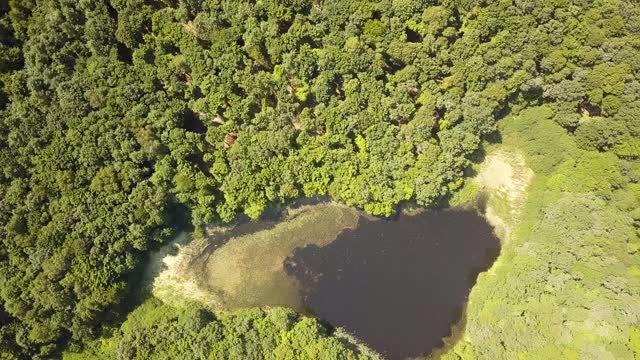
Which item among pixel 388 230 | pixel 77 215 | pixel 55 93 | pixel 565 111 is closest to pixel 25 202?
pixel 77 215

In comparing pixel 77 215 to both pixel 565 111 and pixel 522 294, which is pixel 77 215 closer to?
pixel 522 294

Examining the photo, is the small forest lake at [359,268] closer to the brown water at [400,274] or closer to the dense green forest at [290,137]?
the brown water at [400,274]

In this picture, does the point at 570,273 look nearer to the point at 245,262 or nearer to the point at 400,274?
the point at 400,274

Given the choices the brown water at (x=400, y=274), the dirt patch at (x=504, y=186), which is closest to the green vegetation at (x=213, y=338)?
the brown water at (x=400, y=274)

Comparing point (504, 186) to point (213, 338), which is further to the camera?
point (504, 186)

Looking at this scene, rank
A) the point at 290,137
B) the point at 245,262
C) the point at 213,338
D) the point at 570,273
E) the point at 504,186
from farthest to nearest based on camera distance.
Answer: the point at 504,186
the point at 245,262
the point at 290,137
the point at 570,273
the point at 213,338

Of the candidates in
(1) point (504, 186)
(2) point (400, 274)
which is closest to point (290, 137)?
(2) point (400, 274)
